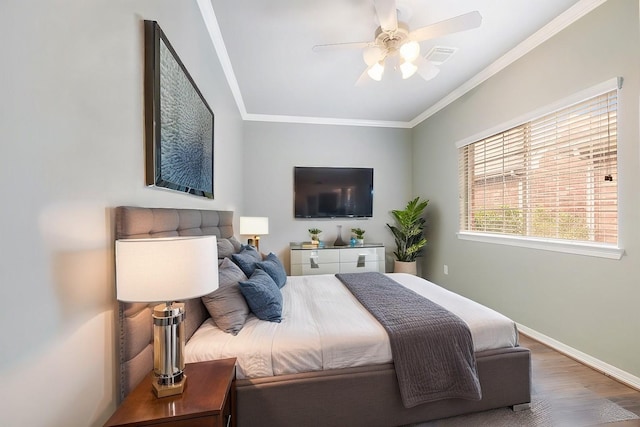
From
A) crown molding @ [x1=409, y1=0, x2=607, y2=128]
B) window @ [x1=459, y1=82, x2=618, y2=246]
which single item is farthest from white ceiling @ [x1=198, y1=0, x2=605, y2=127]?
window @ [x1=459, y1=82, x2=618, y2=246]

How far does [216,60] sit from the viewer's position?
262cm

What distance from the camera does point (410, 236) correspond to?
438 centimetres

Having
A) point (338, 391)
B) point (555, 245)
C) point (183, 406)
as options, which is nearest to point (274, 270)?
point (338, 391)

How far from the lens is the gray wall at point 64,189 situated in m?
0.67

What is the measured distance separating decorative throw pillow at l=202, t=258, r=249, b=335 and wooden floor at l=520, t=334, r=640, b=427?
6.51 feet

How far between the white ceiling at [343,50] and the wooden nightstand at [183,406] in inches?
96.6

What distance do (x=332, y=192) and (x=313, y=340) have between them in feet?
10.6

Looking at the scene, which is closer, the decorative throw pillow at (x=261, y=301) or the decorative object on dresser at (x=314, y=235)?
the decorative throw pillow at (x=261, y=301)

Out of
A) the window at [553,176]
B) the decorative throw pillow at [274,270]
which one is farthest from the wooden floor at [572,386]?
the decorative throw pillow at [274,270]

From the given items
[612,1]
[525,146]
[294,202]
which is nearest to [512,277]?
[525,146]

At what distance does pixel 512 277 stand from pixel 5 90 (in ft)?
11.8

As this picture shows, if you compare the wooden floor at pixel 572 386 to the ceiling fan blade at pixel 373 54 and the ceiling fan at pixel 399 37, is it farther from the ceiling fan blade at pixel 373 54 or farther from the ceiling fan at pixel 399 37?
the ceiling fan blade at pixel 373 54

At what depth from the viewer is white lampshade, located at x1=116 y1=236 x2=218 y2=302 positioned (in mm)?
868

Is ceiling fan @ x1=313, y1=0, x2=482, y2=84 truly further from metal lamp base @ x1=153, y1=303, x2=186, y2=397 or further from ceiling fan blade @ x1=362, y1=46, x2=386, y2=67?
metal lamp base @ x1=153, y1=303, x2=186, y2=397
